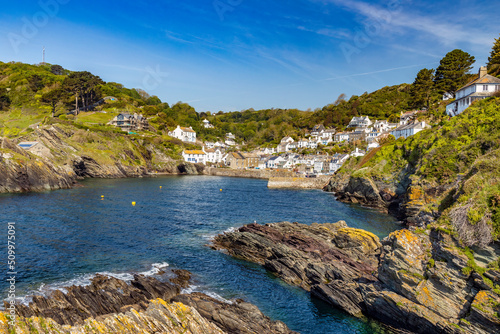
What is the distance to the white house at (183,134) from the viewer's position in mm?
176125

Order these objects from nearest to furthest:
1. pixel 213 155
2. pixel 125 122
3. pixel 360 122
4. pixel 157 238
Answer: pixel 157 238
pixel 125 122
pixel 360 122
pixel 213 155

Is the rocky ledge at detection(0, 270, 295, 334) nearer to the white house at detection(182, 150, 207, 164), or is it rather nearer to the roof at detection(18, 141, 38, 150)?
the roof at detection(18, 141, 38, 150)

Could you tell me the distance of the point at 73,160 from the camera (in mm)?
92062

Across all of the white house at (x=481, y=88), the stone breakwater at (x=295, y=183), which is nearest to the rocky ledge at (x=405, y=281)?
the white house at (x=481, y=88)

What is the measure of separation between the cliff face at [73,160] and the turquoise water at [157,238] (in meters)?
6.17

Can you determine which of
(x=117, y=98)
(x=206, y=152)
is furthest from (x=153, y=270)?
(x=117, y=98)

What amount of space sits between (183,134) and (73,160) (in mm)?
91697

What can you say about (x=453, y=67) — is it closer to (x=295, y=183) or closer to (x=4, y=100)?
(x=295, y=183)

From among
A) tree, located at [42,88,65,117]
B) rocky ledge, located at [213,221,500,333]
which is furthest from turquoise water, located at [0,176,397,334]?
tree, located at [42,88,65,117]

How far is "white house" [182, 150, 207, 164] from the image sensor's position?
152m

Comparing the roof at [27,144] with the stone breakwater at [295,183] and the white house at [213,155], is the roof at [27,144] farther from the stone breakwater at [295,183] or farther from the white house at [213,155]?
the white house at [213,155]

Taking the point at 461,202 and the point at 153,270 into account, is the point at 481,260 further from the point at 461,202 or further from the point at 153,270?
the point at 153,270

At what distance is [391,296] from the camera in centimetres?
1878

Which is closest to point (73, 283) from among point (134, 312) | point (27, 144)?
point (134, 312)
